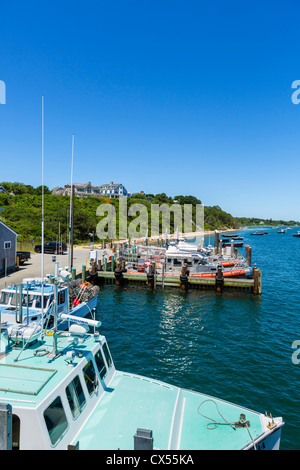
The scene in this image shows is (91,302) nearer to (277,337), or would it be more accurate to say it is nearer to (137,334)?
(137,334)

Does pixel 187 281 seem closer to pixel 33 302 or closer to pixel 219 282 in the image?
pixel 219 282

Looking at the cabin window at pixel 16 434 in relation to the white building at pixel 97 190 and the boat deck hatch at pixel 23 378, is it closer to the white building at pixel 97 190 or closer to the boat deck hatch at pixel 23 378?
the boat deck hatch at pixel 23 378

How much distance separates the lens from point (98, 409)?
7.56 meters

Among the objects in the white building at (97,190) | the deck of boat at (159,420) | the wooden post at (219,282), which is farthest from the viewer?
the white building at (97,190)

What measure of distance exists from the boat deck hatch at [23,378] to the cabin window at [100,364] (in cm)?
165

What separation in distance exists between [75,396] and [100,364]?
5.10 ft

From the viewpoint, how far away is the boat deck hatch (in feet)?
20.5

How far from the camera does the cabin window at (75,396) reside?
6.82 meters

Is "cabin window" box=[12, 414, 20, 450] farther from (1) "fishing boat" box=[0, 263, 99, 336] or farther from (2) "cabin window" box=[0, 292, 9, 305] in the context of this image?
(2) "cabin window" box=[0, 292, 9, 305]

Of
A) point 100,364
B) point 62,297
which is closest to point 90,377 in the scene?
point 100,364

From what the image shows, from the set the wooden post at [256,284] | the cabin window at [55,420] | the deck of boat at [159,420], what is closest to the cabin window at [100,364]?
the deck of boat at [159,420]

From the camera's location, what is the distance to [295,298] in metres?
29.6
